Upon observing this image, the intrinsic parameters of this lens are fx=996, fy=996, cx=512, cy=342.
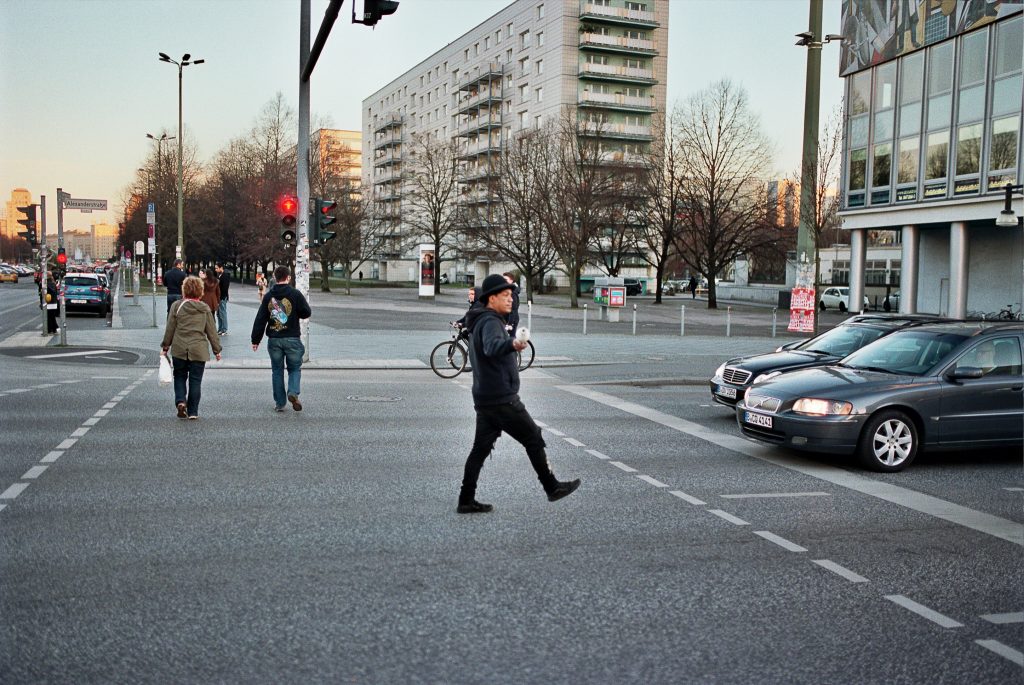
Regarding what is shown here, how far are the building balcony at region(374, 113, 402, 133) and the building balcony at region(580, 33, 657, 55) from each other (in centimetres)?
4056

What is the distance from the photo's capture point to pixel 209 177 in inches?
3804

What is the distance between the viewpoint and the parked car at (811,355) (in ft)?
42.2

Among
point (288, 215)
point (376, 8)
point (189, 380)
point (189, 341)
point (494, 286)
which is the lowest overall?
point (189, 380)

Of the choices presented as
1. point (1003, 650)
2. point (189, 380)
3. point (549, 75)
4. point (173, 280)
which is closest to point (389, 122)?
point (549, 75)

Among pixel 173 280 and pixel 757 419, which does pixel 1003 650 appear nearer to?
pixel 757 419

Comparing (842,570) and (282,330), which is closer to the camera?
(842,570)

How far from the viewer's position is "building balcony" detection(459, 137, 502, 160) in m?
97.4

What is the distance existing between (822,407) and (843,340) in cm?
414

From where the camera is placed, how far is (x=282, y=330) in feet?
43.0

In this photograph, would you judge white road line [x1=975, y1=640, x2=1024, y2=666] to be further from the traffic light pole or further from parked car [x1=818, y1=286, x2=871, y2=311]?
parked car [x1=818, y1=286, x2=871, y2=311]

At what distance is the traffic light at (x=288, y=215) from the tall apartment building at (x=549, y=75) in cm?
5381

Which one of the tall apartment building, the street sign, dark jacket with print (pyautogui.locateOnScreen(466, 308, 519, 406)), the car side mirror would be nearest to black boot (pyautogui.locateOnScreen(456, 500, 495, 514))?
dark jacket with print (pyautogui.locateOnScreen(466, 308, 519, 406))

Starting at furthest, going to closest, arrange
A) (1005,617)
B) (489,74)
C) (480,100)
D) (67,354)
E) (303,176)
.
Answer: (480,100), (489,74), (67,354), (303,176), (1005,617)

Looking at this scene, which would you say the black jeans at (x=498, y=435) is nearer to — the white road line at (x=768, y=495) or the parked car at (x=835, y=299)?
the white road line at (x=768, y=495)
